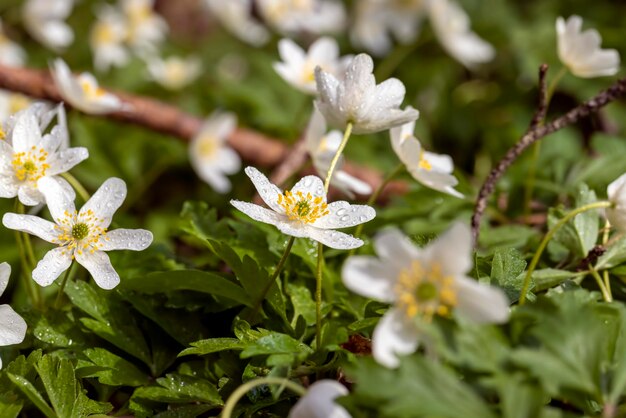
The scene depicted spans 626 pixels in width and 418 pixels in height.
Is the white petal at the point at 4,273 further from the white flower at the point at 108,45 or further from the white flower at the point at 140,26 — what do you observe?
the white flower at the point at 140,26

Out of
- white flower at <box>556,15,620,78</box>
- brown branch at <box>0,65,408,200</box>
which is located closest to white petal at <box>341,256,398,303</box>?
white flower at <box>556,15,620,78</box>

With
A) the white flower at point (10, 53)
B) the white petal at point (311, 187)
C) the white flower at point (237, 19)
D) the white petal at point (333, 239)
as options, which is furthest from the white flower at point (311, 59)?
the white flower at point (237, 19)

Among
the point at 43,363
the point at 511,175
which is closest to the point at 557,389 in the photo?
the point at 43,363

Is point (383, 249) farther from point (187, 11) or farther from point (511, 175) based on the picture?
point (187, 11)

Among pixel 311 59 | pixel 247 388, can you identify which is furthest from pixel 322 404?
pixel 311 59

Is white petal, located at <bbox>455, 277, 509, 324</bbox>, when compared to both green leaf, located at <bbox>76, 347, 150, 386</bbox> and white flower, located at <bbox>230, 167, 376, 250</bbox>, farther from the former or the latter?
green leaf, located at <bbox>76, 347, 150, 386</bbox>

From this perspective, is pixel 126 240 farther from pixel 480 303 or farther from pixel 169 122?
pixel 169 122
